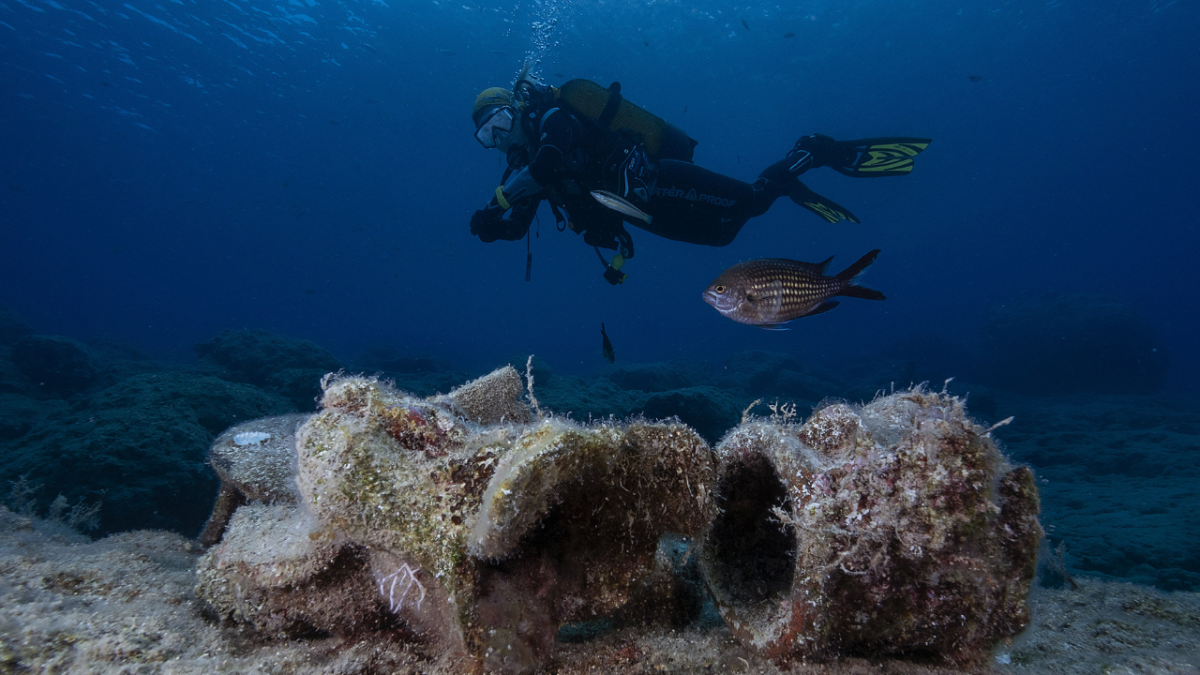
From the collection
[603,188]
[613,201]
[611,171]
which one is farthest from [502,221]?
[613,201]

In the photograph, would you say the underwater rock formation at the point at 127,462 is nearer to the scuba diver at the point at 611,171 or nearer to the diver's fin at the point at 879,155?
the scuba diver at the point at 611,171

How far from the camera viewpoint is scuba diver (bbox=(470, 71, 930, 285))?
751 centimetres

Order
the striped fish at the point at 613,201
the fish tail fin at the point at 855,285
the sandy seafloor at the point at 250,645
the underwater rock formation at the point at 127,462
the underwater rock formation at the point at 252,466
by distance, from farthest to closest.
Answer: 1. the striped fish at the point at 613,201
2. the underwater rock formation at the point at 127,462
3. the fish tail fin at the point at 855,285
4. the underwater rock formation at the point at 252,466
5. the sandy seafloor at the point at 250,645

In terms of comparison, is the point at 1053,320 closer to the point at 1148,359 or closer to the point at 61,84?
the point at 1148,359

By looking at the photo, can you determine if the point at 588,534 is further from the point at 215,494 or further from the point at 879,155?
the point at 879,155

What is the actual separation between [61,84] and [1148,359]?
8599cm

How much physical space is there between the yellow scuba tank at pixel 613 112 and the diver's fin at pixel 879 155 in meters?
3.58

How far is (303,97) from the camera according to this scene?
56906 mm

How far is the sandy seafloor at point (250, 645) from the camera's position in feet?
4.74

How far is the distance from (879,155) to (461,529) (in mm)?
10112

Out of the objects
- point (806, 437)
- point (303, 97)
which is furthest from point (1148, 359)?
point (303, 97)

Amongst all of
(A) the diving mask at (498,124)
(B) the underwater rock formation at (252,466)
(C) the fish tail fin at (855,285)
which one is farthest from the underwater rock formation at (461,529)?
(A) the diving mask at (498,124)

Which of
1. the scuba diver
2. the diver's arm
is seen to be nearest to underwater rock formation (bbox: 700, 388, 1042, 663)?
the scuba diver

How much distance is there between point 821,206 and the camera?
26.3 ft
